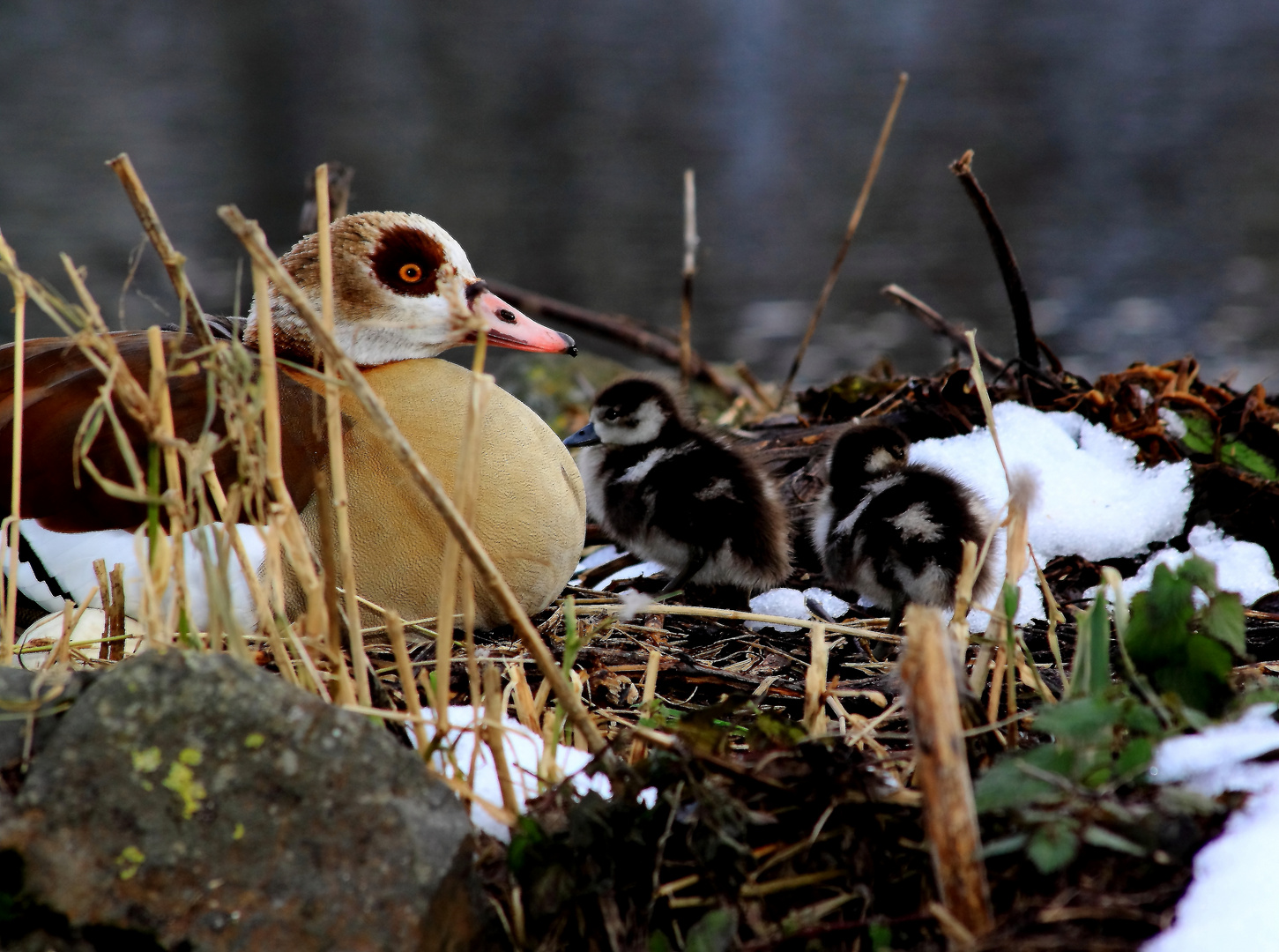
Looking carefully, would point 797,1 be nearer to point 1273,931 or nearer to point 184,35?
point 184,35

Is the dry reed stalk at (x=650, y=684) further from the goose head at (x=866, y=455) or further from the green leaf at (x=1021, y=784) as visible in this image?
the goose head at (x=866, y=455)

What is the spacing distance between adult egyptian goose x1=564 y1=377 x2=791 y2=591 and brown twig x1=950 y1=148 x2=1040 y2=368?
1045 millimetres

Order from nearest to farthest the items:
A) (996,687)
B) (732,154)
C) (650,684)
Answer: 1. (996,687)
2. (650,684)
3. (732,154)

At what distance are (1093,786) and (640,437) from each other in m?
2.30

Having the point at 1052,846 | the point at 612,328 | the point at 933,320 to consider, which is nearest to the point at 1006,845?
the point at 1052,846

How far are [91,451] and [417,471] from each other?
3.94 ft

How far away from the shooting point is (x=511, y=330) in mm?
3119

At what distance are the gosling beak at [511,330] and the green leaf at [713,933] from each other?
5.78 ft

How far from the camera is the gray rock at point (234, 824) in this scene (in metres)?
1.58

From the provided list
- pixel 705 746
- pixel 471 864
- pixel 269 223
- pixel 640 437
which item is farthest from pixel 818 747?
pixel 269 223

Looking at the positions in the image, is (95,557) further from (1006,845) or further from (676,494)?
(1006,845)

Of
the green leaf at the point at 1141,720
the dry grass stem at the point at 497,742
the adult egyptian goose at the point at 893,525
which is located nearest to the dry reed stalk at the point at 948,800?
the green leaf at the point at 1141,720

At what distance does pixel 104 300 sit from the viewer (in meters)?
13.1

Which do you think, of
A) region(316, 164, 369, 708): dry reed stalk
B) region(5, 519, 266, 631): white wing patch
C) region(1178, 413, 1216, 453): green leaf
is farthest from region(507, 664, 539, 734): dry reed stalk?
region(1178, 413, 1216, 453): green leaf
